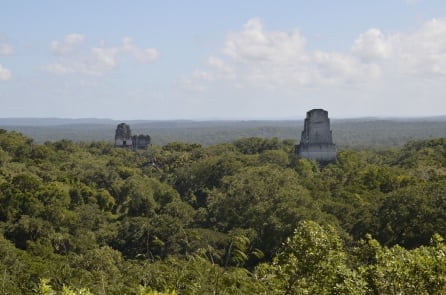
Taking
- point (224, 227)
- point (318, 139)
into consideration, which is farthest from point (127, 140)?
point (224, 227)

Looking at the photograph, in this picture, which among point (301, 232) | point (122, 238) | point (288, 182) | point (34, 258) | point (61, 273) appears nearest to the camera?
point (301, 232)

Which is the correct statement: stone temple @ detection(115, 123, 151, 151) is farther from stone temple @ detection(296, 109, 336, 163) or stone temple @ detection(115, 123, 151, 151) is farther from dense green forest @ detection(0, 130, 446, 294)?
stone temple @ detection(296, 109, 336, 163)

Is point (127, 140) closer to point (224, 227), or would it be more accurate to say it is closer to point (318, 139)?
point (318, 139)

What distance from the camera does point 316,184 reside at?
133 ft

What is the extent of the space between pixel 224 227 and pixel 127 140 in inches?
1895

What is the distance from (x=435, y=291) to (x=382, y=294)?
125cm

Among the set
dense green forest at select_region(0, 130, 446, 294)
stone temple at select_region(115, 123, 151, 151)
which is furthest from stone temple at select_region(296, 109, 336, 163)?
stone temple at select_region(115, 123, 151, 151)

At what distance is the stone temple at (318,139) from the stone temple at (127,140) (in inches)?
1212

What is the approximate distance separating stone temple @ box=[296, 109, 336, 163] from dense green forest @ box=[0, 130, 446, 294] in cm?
132

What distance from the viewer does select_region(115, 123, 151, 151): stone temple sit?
261 ft

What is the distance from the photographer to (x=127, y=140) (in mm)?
80312

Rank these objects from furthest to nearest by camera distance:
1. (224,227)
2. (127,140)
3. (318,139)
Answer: (127,140) → (318,139) → (224,227)

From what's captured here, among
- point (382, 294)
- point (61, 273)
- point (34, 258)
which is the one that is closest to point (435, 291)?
point (382, 294)

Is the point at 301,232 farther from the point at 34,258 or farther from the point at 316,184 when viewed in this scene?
the point at 316,184
